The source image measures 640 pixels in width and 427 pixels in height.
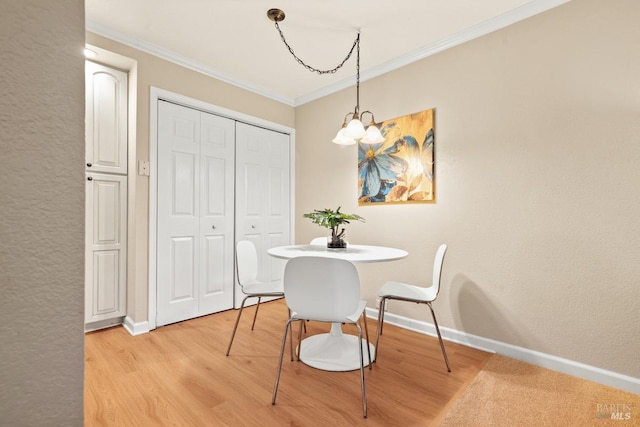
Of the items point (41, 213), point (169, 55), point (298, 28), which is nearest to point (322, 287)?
point (41, 213)

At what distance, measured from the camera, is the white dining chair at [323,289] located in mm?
1568

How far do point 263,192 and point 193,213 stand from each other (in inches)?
33.8

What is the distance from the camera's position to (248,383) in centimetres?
181

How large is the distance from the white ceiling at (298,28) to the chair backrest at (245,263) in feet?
5.70

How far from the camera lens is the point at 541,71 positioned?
2076 millimetres

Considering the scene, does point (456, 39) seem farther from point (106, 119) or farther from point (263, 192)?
point (106, 119)

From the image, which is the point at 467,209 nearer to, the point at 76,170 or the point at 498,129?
the point at 498,129

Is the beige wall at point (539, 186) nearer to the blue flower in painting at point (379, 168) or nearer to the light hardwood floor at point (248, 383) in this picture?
the blue flower in painting at point (379, 168)

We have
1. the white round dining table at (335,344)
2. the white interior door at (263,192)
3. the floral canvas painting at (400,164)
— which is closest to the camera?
the white round dining table at (335,344)

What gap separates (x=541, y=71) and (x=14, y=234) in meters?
2.77

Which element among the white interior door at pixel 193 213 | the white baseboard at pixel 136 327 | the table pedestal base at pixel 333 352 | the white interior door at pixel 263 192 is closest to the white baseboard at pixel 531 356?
the table pedestal base at pixel 333 352

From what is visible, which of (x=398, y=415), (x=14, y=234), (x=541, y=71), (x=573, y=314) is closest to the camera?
(x=14, y=234)

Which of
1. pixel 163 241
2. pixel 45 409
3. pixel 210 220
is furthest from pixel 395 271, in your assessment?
pixel 45 409

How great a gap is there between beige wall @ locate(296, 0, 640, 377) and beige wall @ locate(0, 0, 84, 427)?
2483mm
